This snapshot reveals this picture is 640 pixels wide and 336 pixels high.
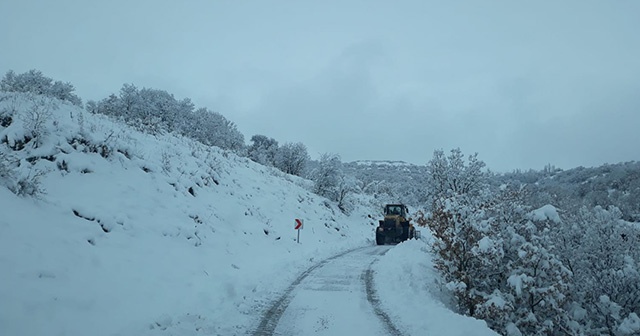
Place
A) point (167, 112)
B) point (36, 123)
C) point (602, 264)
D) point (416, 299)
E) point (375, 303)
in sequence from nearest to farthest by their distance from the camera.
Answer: point (375, 303), point (416, 299), point (602, 264), point (36, 123), point (167, 112)

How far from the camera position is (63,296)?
6137 mm

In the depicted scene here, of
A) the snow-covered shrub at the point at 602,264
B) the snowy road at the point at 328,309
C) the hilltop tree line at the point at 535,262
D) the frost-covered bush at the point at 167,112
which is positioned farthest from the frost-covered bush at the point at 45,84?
the snow-covered shrub at the point at 602,264

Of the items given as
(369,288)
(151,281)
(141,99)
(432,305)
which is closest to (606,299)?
(432,305)

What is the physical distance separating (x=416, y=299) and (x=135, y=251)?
7697mm

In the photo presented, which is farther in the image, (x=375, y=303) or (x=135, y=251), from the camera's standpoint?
(x=135, y=251)

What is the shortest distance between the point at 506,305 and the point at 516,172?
9260 cm

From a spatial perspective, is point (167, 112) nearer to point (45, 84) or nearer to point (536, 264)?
point (45, 84)

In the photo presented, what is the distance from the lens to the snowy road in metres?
6.79

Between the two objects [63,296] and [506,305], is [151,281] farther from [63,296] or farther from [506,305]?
[506,305]

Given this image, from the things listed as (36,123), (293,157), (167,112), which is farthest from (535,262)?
(293,157)

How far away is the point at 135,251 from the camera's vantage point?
30.9 ft

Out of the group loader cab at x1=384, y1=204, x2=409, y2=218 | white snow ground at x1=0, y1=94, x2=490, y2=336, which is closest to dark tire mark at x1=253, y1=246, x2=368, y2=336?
white snow ground at x1=0, y1=94, x2=490, y2=336

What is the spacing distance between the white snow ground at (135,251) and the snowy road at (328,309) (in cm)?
36

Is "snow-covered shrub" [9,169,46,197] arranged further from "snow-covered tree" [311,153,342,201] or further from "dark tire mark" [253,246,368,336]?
"snow-covered tree" [311,153,342,201]
